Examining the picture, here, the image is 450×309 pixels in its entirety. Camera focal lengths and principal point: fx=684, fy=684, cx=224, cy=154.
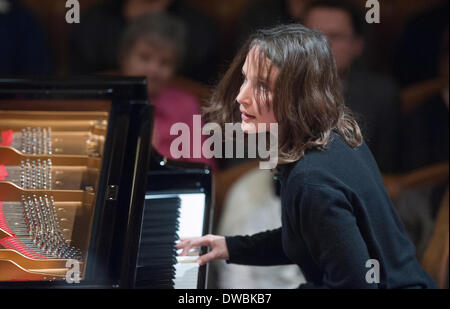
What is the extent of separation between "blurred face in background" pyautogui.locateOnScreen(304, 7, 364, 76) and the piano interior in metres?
0.70

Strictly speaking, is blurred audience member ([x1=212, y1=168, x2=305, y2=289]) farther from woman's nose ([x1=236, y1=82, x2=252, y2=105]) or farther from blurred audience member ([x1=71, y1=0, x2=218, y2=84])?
blurred audience member ([x1=71, y1=0, x2=218, y2=84])

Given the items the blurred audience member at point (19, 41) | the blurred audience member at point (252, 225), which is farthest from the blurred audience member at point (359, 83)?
the blurred audience member at point (19, 41)

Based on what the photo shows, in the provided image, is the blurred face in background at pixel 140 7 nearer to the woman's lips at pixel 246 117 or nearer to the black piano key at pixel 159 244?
Answer: the black piano key at pixel 159 244

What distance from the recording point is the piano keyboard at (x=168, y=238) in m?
1.78

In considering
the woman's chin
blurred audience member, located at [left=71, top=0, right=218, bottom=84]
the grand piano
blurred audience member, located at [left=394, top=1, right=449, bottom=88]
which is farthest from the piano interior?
blurred audience member, located at [left=394, top=1, right=449, bottom=88]

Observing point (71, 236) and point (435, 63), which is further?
point (435, 63)

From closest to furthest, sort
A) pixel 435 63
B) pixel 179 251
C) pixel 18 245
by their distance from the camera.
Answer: pixel 18 245 < pixel 179 251 < pixel 435 63

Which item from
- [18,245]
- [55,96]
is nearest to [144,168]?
[18,245]

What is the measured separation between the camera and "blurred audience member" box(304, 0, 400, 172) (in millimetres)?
1867

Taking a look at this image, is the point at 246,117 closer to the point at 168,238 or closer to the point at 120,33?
the point at 168,238

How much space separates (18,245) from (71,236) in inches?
5.1

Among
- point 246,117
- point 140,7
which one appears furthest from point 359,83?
point 140,7

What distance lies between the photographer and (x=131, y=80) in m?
2.07
